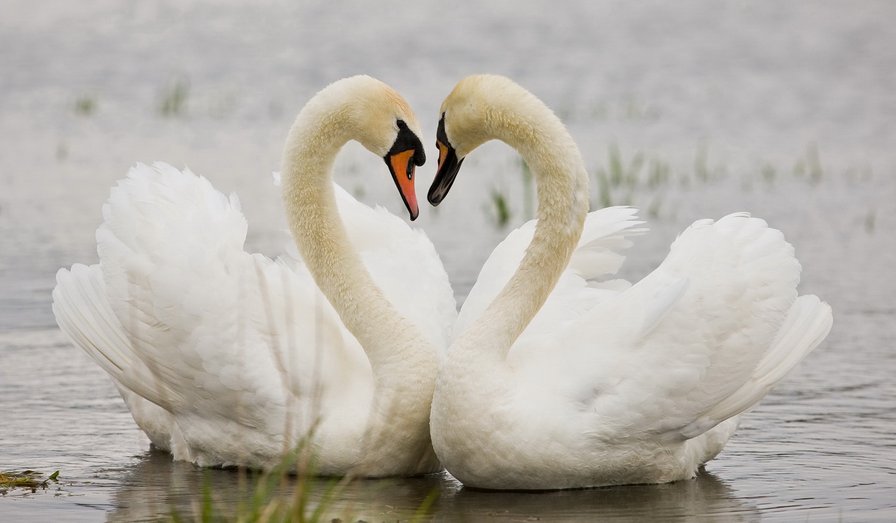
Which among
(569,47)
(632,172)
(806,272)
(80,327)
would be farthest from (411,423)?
(569,47)

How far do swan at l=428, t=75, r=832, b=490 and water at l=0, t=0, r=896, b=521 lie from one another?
0.21 metres

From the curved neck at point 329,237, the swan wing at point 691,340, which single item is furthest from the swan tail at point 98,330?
the swan wing at point 691,340

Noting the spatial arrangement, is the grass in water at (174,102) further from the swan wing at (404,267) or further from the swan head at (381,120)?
the swan head at (381,120)

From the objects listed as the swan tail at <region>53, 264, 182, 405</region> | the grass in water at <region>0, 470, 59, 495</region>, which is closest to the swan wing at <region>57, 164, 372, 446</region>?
the swan tail at <region>53, 264, 182, 405</region>

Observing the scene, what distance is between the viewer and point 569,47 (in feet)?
78.3

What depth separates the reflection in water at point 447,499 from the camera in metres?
6.41

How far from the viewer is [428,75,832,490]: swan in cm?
664

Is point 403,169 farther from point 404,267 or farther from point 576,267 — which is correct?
point 576,267

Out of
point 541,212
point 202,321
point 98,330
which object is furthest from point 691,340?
Result: point 98,330

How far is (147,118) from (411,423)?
13608 mm

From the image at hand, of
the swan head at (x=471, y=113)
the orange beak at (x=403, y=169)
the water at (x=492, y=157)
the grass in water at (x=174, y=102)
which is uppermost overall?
the swan head at (x=471, y=113)

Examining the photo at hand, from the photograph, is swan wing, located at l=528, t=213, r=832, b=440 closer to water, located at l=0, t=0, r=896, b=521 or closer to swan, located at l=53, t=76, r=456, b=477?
water, located at l=0, t=0, r=896, b=521

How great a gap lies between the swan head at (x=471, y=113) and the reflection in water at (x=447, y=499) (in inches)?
51.6

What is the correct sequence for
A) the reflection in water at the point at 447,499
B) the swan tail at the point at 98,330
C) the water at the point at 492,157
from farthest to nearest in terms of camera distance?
the swan tail at the point at 98,330
the water at the point at 492,157
the reflection in water at the point at 447,499
